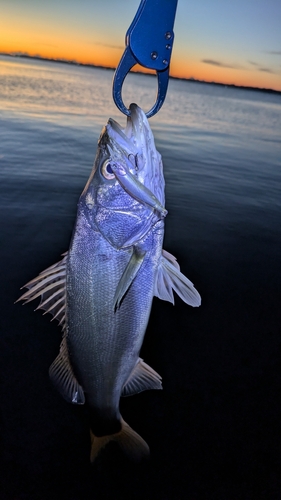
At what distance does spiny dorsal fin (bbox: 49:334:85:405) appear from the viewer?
234 cm

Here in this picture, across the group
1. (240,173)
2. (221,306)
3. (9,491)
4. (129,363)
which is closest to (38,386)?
(9,491)

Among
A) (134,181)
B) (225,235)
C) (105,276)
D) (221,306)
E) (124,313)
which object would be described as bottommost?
(221,306)

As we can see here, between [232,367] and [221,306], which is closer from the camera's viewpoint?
[232,367]

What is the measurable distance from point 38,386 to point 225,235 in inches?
202

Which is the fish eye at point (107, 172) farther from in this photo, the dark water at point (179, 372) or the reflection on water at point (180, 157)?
the reflection on water at point (180, 157)

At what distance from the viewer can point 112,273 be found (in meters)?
2.06

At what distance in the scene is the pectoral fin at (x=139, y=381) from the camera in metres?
2.43

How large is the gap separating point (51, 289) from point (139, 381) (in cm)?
91

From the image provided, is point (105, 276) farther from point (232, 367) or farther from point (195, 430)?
point (232, 367)

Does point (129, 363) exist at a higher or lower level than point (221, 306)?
higher

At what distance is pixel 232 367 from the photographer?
441 cm

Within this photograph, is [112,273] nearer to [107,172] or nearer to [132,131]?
[107,172]

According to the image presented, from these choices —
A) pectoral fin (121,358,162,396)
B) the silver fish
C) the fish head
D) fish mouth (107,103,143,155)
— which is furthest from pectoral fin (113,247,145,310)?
pectoral fin (121,358,162,396)

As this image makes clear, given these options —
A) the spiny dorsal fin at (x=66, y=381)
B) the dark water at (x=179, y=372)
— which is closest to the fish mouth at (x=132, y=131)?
the spiny dorsal fin at (x=66, y=381)
